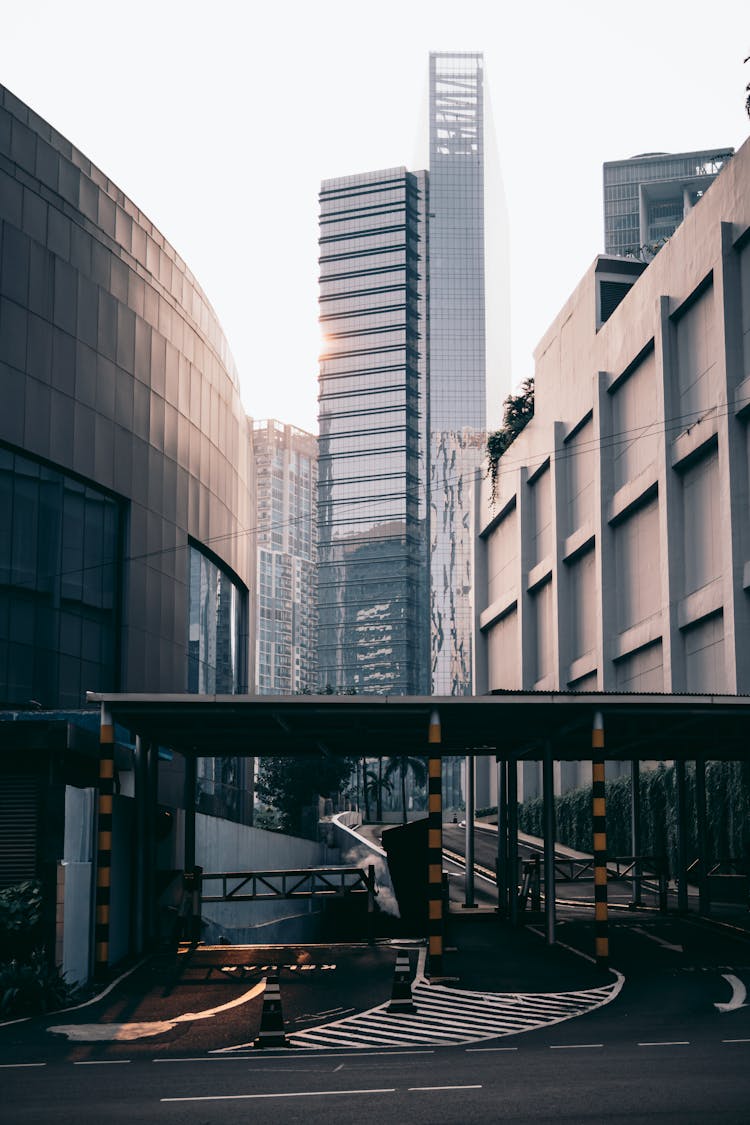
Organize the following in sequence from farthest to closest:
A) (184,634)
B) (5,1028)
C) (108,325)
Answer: (184,634) → (108,325) → (5,1028)

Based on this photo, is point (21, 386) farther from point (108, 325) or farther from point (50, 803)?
point (50, 803)

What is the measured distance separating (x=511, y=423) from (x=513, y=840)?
46.7 meters

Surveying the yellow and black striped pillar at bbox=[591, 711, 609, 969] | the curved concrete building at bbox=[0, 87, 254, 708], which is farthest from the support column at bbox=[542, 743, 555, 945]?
the curved concrete building at bbox=[0, 87, 254, 708]

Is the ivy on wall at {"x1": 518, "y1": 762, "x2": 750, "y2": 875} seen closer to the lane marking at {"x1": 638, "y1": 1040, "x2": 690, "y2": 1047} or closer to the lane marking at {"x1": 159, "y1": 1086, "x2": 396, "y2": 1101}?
the lane marking at {"x1": 638, "y1": 1040, "x2": 690, "y2": 1047}

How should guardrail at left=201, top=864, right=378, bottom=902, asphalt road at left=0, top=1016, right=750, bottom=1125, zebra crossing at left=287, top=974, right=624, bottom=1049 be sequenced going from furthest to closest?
guardrail at left=201, top=864, right=378, bottom=902 → zebra crossing at left=287, top=974, right=624, bottom=1049 → asphalt road at left=0, top=1016, right=750, bottom=1125

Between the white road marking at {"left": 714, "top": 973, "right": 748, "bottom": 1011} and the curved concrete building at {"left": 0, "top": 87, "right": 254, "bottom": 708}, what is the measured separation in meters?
22.3

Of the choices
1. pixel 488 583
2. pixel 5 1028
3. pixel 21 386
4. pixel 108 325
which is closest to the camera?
pixel 5 1028

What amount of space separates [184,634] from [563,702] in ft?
81.5

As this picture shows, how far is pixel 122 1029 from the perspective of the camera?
66.7ft

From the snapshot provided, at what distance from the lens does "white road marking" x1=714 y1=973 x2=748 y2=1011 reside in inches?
832

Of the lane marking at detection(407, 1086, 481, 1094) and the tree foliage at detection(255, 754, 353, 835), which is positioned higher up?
the tree foliage at detection(255, 754, 353, 835)

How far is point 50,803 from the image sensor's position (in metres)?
24.3

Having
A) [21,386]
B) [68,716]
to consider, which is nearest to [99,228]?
[21,386]

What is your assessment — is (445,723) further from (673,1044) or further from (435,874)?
(673,1044)
